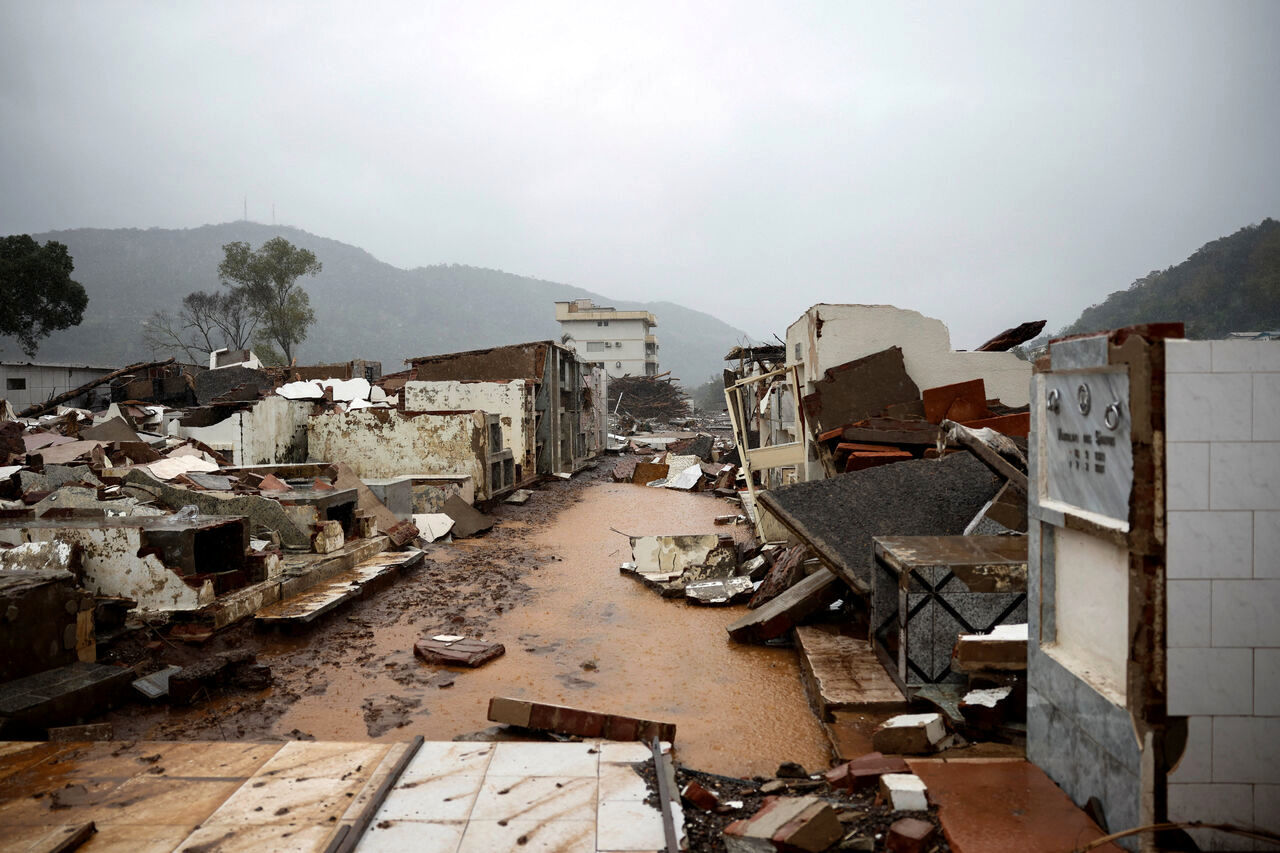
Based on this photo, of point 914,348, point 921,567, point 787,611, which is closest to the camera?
point 921,567

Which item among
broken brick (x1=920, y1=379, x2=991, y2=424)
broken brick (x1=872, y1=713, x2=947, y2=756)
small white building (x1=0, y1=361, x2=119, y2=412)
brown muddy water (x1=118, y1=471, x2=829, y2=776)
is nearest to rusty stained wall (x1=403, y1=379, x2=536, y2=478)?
brown muddy water (x1=118, y1=471, x2=829, y2=776)

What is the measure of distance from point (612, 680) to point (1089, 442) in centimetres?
431

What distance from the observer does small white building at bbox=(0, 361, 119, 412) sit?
27359 millimetres

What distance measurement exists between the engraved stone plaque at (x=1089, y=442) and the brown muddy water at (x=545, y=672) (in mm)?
2424

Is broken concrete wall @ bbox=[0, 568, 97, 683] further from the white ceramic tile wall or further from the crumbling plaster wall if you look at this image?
the crumbling plaster wall

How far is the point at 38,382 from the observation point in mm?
29141

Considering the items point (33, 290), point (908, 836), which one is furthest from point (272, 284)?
point (908, 836)

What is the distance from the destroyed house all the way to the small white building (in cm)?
1413

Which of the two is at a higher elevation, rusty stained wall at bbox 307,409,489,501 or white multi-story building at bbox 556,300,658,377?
white multi-story building at bbox 556,300,658,377

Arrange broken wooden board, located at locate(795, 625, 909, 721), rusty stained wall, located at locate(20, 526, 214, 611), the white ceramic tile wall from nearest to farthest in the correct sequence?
the white ceramic tile wall < broken wooden board, located at locate(795, 625, 909, 721) < rusty stained wall, located at locate(20, 526, 214, 611)

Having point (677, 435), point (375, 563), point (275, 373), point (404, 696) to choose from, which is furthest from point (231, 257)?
point (404, 696)

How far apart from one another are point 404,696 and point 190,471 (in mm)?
7577

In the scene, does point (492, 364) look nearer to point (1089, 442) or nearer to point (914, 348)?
point (914, 348)

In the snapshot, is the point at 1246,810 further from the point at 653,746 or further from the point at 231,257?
the point at 231,257
